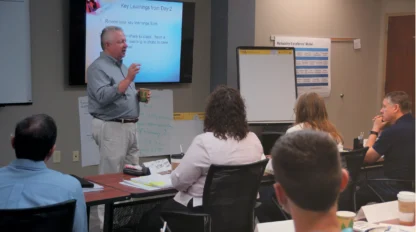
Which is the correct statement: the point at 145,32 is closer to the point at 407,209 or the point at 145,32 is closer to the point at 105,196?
the point at 105,196

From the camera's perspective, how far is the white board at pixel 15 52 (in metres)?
4.39

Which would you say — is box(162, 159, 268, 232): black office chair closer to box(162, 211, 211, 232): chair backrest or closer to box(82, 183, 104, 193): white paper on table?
box(162, 211, 211, 232): chair backrest

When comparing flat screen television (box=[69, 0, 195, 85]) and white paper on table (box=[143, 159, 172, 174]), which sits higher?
flat screen television (box=[69, 0, 195, 85])

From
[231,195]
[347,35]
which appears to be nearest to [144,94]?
[231,195]

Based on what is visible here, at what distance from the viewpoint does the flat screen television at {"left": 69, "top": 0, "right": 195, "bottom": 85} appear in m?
4.93

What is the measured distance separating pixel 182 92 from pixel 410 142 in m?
2.75

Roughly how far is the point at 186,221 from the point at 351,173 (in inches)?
49.2

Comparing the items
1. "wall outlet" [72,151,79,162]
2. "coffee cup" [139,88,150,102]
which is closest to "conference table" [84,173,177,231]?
"coffee cup" [139,88,150,102]

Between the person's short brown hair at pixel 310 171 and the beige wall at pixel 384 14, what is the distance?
250 inches

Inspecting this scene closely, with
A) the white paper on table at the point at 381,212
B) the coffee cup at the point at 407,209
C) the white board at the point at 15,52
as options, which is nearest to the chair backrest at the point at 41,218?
the white paper on table at the point at 381,212

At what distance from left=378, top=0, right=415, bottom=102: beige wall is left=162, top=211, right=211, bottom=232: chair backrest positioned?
527cm

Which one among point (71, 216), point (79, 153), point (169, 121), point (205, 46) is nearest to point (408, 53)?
point (205, 46)

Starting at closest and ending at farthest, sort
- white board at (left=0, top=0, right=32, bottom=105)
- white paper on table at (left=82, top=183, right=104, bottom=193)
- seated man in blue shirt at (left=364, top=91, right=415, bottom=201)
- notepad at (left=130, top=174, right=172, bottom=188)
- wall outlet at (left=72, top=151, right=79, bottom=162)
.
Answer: white paper on table at (left=82, top=183, right=104, bottom=193)
notepad at (left=130, top=174, right=172, bottom=188)
seated man in blue shirt at (left=364, top=91, right=415, bottom=201)
white board at (left=0, top=0, right=32, bottom=105)
wall outlet at (left=72, top=151, right=79, bottom=162)

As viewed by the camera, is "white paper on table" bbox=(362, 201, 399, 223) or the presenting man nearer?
"white paper on table" bbox=(362, 201, 399, 223)
